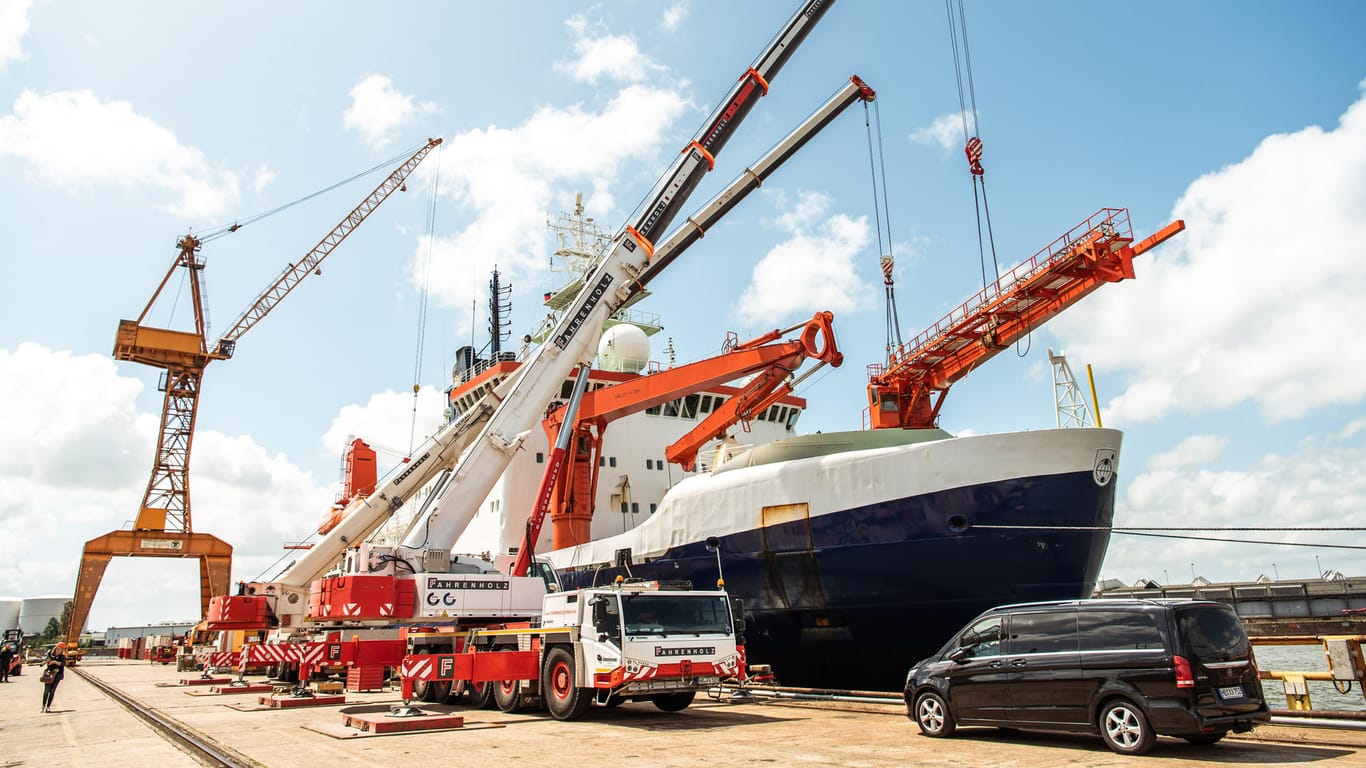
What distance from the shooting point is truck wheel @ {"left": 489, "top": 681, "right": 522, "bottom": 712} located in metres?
12.3

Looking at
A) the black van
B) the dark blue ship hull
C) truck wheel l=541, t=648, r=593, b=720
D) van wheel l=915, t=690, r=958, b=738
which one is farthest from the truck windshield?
the dark blue ship hull

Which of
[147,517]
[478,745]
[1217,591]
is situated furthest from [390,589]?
[1217,591]

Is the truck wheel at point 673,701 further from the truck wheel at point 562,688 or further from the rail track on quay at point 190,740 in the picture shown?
the rail track on quay at point 190,740

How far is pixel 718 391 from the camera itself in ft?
87.6

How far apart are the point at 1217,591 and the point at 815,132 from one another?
4856 cm

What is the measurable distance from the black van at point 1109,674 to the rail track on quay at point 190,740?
23.8ft

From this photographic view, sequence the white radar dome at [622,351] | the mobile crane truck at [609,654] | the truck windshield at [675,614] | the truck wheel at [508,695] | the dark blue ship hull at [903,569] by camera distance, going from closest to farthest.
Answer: the mobile crane truck at [609,654] → the truck windshield at [675,614] → the truck wheel at [508,695] → the dark blue ship hull at [903,569] → the white radar dome at [622,351]

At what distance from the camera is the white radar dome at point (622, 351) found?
1168 inches

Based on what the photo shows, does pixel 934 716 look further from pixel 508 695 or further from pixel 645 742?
pixel 508 695

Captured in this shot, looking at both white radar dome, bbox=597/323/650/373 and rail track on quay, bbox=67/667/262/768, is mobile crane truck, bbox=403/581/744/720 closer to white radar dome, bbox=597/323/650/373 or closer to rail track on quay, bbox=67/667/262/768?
rail track on quay, bbox=67/667/262/768

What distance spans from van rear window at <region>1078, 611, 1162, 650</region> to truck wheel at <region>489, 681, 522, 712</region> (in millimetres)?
8045

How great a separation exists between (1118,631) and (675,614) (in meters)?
5.61

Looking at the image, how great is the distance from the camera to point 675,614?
11.3 metres

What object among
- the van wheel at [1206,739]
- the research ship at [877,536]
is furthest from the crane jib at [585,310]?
the van wheel at [1206,739]
